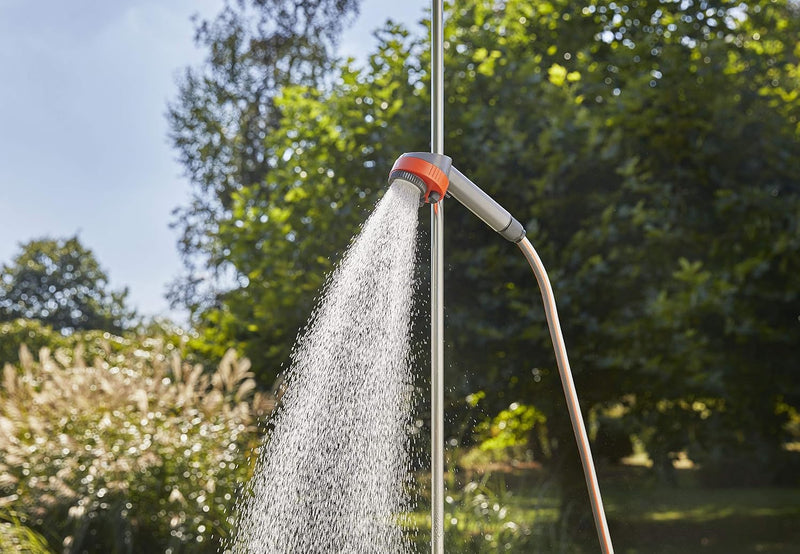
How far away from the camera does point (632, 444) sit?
303 centimetres

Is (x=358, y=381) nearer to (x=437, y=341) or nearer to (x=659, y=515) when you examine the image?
(x=437, y=341)

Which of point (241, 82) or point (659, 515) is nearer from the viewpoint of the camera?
point (659, 515)

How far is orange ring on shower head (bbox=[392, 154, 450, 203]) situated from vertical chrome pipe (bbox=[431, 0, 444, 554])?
2.1 inches

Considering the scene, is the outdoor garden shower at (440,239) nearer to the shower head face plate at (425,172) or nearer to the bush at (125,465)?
the shower head face plate at (425,172)

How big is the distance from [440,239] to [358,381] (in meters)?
0.23

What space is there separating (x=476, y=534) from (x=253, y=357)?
1200mm

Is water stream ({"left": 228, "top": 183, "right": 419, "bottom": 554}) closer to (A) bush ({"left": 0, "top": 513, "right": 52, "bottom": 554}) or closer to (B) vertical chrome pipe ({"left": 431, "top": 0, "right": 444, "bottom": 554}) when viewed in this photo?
(B) vertical chrome pipe ({"left": 431, "top": 0, "right": 444, "bottom": 554})

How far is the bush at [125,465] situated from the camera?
6.61 ft

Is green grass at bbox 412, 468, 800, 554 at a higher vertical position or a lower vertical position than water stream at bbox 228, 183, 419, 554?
higher

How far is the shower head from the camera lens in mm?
792

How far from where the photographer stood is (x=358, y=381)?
1.01 m

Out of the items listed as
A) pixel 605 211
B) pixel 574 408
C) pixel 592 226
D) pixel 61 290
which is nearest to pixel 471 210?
pixel 574 408

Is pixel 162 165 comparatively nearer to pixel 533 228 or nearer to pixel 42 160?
pixel 42 160

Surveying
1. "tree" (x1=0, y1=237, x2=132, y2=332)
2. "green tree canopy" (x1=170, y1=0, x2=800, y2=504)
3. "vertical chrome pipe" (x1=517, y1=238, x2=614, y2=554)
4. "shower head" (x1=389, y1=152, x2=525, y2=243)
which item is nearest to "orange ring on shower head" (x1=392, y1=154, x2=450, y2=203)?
"shower head" (x1=389, y1=152, x2=525, y2=243)
